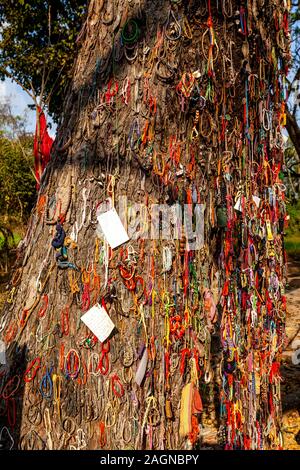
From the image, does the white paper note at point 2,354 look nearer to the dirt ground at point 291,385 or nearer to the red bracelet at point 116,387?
the red bracelet at point 116,387

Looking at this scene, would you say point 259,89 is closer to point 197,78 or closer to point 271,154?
point 271,154

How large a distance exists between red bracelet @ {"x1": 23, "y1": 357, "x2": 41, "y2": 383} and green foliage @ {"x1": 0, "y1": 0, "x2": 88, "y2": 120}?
222 inches

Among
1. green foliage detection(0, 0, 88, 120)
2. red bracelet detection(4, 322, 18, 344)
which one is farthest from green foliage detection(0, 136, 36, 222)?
red bracelet detection(4, 322, 18, 344)

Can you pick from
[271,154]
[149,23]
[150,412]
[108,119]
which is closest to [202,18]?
[149,23]

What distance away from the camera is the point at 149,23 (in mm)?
1527

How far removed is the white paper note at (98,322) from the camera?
1.47m

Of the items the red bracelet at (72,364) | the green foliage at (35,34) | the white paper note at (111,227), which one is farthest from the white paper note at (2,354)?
the green foliage at (35,34)

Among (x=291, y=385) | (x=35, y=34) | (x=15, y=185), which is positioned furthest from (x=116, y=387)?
(x=15, y=185)

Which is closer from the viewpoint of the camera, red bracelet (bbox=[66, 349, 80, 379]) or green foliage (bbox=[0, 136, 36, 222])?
red bracelet (bbox=[66, 349, 80, 379])

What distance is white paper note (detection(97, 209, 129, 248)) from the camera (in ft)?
4.93

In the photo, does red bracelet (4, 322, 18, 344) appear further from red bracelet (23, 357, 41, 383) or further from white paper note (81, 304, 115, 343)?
white paper note (81, 304, 115, 343)

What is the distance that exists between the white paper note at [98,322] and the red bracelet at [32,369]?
0.21m

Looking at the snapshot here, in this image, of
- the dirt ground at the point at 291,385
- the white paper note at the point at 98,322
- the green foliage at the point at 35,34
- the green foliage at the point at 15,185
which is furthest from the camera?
the green foliage at the point at 15,185
